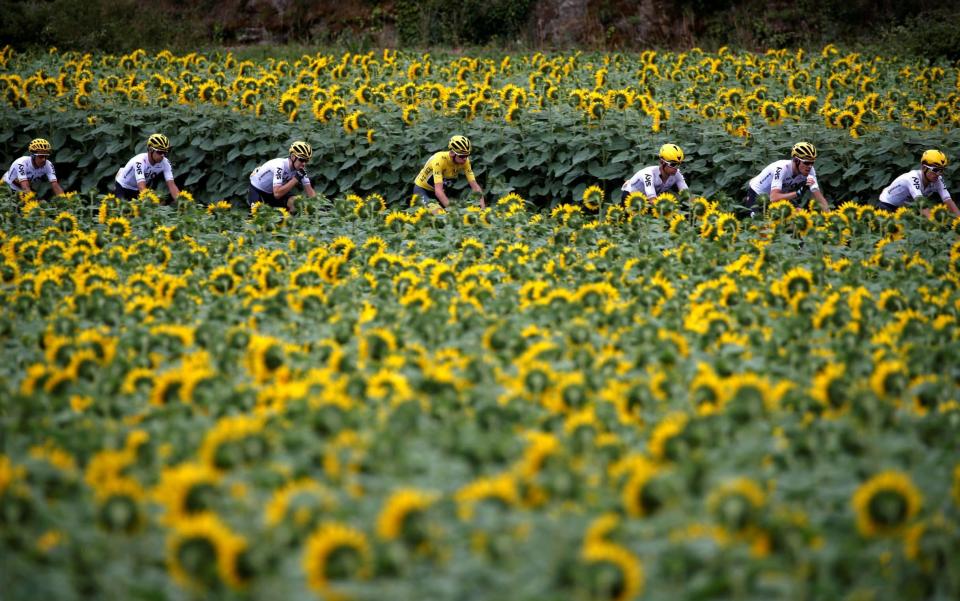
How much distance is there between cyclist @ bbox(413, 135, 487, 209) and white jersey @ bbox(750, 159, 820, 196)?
9.66 feet

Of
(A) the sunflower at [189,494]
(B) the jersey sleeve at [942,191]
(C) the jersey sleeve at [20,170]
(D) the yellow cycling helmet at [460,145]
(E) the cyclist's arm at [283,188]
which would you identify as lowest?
(B) the jersey sleeve at [942,191]

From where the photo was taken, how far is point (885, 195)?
10.9 m

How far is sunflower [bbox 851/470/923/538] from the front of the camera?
323 cm

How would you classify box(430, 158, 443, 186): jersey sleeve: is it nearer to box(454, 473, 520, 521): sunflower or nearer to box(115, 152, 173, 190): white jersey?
box(115, 152, 173, 190): white jersey

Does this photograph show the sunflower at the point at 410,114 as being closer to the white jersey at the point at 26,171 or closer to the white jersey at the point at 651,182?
the white jersey at the point at 651,182

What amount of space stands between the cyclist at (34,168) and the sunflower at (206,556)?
10631 millimetres

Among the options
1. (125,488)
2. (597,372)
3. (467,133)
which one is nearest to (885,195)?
(467,133)

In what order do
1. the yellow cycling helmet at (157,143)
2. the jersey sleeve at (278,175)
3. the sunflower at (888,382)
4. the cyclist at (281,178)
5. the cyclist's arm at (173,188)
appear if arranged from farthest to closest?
the yellow cycling helmet at (157,143) < the jersey sleeve at (278,175) < the cyclist at (281,178) < the cyclist's arm at (173,188) < the sunflower at (888,382)

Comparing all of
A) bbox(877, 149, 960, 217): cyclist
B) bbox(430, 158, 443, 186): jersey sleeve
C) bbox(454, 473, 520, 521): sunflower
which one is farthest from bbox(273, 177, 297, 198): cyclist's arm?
bbox(454, 473, 520, 521): sunflower

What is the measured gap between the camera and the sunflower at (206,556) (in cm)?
299

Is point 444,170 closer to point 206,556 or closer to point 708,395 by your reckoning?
point 708,395

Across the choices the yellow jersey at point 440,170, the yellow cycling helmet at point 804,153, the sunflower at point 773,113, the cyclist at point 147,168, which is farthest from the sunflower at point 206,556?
the sunflower at point 773,113

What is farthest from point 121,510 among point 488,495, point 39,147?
point 39,147

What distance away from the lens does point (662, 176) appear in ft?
36.2
